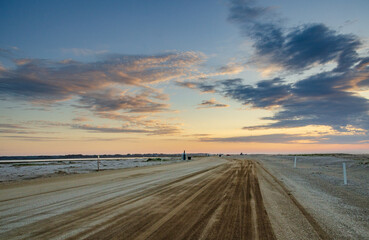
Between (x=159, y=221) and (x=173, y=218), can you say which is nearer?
(x=159, y=221)

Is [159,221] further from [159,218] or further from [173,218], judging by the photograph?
[173,218]

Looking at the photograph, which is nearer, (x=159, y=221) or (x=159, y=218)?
(x=159, y=221)

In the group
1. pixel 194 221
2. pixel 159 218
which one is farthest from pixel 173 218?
pixel 194 221

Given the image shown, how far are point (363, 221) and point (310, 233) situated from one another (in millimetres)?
2466

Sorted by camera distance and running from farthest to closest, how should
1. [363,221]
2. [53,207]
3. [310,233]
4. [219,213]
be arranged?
[53,207], [219,213], [363,221], [310,233]

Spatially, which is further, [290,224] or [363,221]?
[363,221]

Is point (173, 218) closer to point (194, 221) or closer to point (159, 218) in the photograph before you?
point (159, 218)

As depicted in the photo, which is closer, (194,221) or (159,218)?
(194,221)

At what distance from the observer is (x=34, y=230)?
5762 mm

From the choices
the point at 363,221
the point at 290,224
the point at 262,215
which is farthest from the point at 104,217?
the point at 363,221

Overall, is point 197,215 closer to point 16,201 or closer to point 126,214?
point 126,214

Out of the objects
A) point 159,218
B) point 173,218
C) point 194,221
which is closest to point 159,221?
point 159,218

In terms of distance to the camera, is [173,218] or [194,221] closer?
[194,221]

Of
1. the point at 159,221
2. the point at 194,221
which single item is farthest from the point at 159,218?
the point at 194,221
